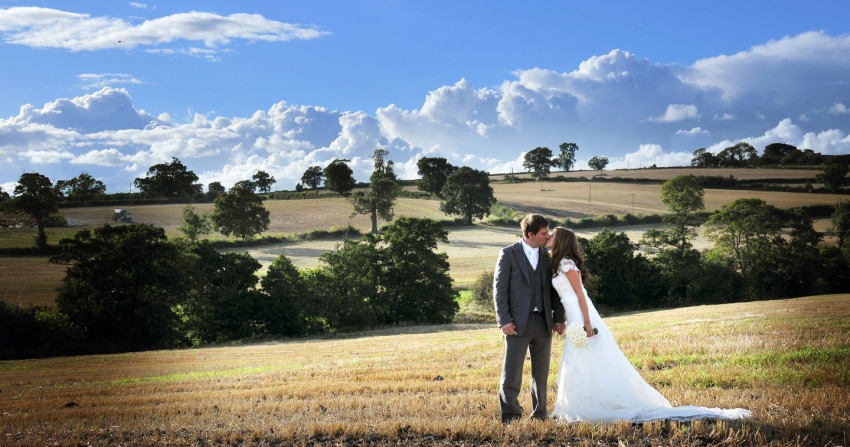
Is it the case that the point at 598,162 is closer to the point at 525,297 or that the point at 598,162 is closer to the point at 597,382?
the point at 597,382

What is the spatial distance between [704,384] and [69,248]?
31.6 metres

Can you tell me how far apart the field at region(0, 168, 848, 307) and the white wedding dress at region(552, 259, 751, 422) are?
3051 cm

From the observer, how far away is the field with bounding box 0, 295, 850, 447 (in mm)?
6176

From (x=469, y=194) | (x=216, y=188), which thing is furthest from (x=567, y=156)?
(x=216, y=188)

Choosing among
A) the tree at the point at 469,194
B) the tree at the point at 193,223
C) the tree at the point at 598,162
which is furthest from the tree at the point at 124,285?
the tree at the point at 598,162

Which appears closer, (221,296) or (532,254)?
(532,254)

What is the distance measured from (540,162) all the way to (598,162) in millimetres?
5566

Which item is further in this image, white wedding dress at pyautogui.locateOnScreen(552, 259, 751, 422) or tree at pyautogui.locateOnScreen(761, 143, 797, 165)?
Result: tree at pyautogui.locateOnScreen(761, 143, 797, 165)

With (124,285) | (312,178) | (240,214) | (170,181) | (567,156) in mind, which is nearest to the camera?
(170,181)

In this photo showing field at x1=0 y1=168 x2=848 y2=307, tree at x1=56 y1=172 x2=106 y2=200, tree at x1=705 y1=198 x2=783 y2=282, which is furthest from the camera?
tree at x1=705 y1=198 x2=783 y2=282

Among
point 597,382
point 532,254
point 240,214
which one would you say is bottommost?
point 597,382

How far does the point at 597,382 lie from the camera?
6.57 m

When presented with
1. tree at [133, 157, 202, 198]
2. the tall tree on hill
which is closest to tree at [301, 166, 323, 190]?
the tall tree on hill

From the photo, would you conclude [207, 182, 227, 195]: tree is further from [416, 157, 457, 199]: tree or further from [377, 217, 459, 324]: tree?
[416, 157, 457, 199]: tree
